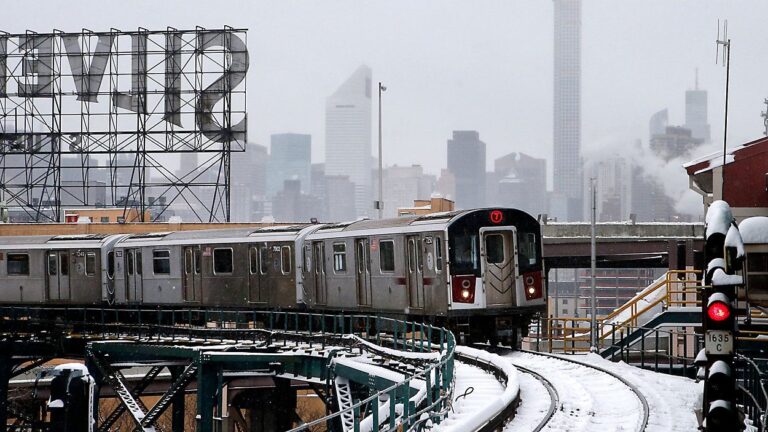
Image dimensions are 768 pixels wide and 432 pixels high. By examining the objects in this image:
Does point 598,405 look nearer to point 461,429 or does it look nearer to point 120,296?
point 461,429

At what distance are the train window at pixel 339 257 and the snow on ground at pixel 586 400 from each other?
8.20 metres

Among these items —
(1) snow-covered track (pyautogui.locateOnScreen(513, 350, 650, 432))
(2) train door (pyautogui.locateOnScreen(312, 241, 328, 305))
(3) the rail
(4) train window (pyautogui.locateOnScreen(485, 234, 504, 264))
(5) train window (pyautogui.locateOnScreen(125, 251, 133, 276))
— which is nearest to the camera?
(1) snow-covered track (pyautogui.locateOnScreen(513, 350, 650, 432))

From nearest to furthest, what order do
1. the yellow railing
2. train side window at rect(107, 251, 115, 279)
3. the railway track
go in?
the railway track
the yellow railing
train side window at rect(107, 251, 115, 279)

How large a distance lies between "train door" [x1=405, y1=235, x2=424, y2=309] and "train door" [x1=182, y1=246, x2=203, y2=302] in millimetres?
12326

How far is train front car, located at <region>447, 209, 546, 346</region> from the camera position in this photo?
1074 inches

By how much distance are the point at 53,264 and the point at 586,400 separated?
29.5 m

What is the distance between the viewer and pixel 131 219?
67500 millimetres

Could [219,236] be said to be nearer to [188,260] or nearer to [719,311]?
[188,260]

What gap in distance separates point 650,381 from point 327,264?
13218mm

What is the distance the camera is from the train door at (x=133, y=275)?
41.4m

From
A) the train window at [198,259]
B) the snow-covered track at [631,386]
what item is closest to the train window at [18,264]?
the train window at [198,259]

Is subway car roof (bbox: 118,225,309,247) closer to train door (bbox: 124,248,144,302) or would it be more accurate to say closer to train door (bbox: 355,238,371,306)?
train door (bbox: 124,248,144,302)

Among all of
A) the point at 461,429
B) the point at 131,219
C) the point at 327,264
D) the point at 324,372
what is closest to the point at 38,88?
the point at 131,219

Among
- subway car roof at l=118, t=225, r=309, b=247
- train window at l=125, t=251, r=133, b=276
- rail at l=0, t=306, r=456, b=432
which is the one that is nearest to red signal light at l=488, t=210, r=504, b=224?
rail at l=0, t=306, r=456, b=432
